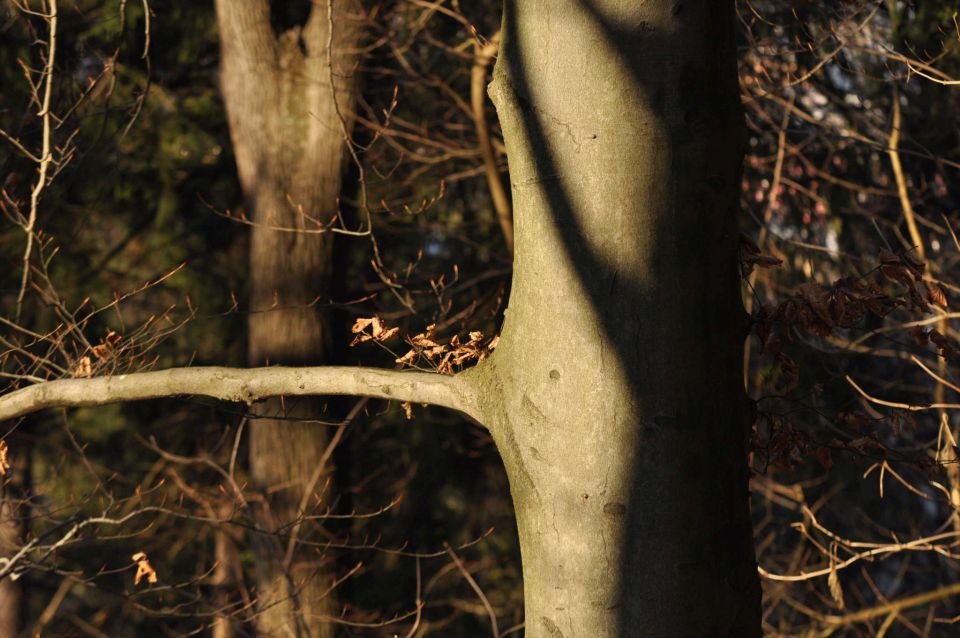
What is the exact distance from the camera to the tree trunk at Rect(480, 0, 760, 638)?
1.58m

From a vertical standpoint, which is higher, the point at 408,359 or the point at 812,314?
the point at 812,314

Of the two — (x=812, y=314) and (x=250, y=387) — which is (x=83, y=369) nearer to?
(x=250, y=387)

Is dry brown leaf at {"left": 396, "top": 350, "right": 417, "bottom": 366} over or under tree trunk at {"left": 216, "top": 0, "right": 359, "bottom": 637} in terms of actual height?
over

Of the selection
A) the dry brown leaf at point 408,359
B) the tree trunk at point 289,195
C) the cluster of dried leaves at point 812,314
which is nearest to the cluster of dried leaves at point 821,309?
the cluster of dried leaves at point 812,314

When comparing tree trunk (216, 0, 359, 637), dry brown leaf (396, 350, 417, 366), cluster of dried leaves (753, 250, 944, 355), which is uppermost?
cluster of dried leaves (753, 250, 944, 355)

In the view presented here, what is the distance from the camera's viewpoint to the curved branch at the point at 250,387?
1.91 m

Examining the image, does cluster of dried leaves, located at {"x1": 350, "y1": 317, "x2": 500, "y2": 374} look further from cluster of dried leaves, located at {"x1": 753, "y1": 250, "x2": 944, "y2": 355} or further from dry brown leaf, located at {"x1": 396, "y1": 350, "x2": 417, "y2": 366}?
cluster of dried leaves, located at {"x1": 753, "y1": 250, "x2": 944, "y2": 355}

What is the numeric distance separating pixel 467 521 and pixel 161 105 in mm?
3920

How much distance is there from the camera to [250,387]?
212cm

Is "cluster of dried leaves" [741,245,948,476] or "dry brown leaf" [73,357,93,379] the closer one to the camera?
"cluster of dried leaves" [741,245,948,476]

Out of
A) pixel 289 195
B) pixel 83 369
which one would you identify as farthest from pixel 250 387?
pixel 289 195

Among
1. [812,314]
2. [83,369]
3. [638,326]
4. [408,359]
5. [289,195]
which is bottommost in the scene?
[289,195]

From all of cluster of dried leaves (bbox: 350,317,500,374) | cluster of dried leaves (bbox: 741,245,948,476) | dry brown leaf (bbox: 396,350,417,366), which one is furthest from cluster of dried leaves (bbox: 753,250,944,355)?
dry brown leaf (bbox: 396,350,417,366)

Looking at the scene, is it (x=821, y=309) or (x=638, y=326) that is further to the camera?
(x=821, y=309)
